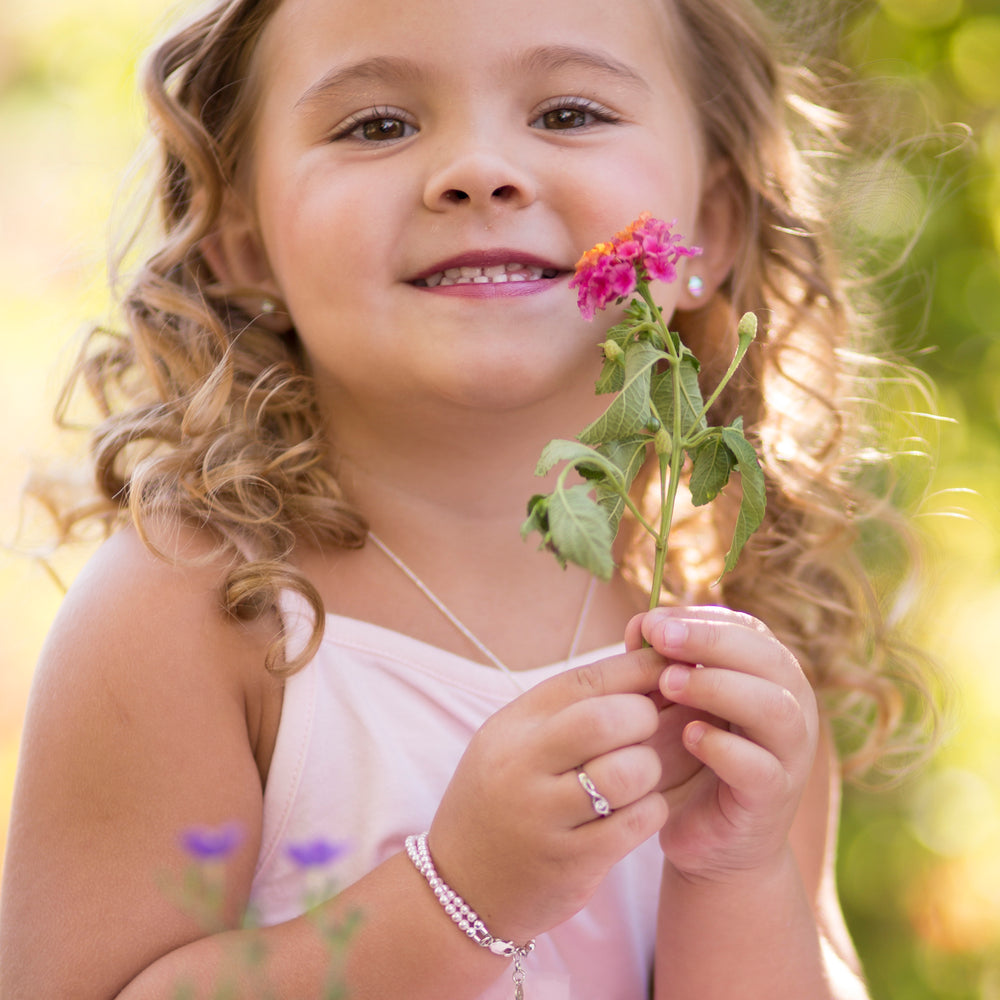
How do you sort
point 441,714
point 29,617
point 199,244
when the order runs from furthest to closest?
point 29,617 → point 199,244 → point 441,714

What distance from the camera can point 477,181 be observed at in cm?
132

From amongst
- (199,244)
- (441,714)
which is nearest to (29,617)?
(199,244)

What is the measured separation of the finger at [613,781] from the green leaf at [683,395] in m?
0.30

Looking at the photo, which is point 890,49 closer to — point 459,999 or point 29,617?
point 459,999

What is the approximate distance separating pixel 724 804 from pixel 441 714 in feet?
1.50

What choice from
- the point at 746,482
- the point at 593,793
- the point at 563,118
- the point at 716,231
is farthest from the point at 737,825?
the point at 716,231

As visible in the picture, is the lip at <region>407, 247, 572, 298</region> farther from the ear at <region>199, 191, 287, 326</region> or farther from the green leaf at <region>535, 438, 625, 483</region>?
the green leaf at <region>535, 438, 625, 483</region>

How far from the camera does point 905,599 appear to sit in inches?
75.5

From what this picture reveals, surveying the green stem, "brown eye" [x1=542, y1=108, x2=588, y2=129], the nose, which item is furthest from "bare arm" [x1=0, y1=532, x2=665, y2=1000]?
"brown eye" [x1=542, y1=108, x2=588, y2=129]

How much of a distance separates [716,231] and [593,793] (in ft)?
3.42

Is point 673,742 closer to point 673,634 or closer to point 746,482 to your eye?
point 673,634

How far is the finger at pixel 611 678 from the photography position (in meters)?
1.06

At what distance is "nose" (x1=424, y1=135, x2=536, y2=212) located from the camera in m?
1.31

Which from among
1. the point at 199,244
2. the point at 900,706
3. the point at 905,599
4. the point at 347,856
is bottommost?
the point at 900,706
